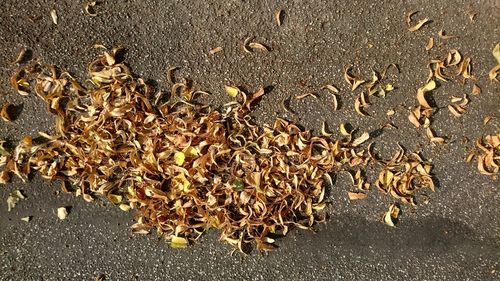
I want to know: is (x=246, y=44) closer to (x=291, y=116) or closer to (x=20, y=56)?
(x=291, y=116)

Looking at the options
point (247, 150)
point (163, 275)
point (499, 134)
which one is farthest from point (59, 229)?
point (499, 134)

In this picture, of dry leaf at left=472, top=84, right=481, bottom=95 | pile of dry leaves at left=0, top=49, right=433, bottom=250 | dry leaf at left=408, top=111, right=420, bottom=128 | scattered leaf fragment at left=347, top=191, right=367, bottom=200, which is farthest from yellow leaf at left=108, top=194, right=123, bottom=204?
dry leaf at left=472, top=84, right=481, bottom=95

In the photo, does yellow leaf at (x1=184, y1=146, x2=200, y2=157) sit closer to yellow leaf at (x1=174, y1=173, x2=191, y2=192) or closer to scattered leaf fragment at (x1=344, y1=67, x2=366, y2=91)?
yellow leaf at (x1=174, y1=173, x2=191, y2=192)

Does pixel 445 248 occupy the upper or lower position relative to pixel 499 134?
lower

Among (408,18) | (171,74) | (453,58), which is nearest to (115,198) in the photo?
(171,74)

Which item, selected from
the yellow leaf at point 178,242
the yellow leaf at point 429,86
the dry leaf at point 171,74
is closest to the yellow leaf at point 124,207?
the yellow leaf at point 178,242

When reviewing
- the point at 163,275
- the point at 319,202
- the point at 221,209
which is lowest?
the point at 163,275

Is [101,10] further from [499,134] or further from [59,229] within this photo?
[499,134]
